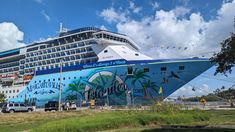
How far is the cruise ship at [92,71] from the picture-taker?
49.3 m

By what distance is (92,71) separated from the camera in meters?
54.5

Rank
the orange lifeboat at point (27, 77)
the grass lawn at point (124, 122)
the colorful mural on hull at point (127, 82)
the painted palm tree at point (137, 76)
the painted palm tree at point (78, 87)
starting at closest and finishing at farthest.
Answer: the grass lawn at point (124, 122)
the colorful mural on hull at point (127, 82)
the painted palm tree at point (137, 76)
the painted palm tree at point (78, 87)
the orange lifeboat at point (27, 77)

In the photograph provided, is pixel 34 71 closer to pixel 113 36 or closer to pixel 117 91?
pixel 113 36

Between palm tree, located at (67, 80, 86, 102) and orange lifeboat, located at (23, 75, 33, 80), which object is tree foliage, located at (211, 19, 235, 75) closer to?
palm tree, located at (67, 80, 86, 102)

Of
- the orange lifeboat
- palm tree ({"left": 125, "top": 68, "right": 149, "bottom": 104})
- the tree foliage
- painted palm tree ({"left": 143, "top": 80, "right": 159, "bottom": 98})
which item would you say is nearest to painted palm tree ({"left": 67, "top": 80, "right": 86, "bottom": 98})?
palm tree ({"left": 125, "top": 68, "right": 149, "bottom": 104})

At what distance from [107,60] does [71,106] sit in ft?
33.5

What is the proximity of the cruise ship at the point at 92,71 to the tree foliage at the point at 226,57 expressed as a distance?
2461 cm

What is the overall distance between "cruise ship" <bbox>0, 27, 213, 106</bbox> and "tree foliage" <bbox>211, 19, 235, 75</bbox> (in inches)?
969

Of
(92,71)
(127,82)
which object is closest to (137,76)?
(127,82)

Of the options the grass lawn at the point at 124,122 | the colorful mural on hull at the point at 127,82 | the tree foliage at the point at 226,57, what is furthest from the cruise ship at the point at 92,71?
the tree foliage at the point at 226,57

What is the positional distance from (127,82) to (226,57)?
37.3m

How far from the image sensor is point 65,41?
6531 cm

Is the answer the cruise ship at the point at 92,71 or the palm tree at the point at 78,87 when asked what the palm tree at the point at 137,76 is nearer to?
the cruise ship at the point at 92,71

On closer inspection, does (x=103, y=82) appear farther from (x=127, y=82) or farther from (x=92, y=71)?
(x=127, y=82)
